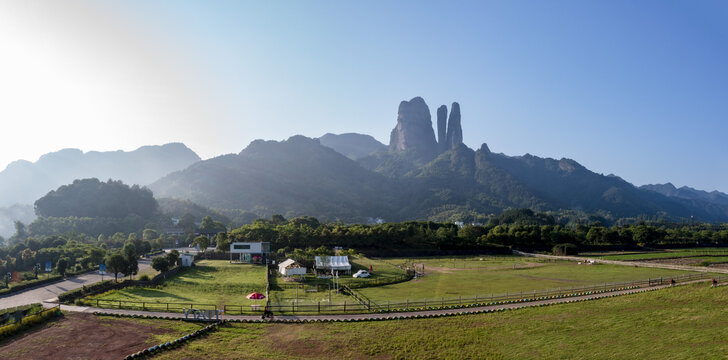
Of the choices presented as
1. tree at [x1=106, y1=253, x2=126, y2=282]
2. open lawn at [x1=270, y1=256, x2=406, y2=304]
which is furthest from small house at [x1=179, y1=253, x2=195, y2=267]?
open lawn at [x1=270, y1=256, x2=406, y2=304]

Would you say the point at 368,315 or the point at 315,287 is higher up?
the point at 368,315

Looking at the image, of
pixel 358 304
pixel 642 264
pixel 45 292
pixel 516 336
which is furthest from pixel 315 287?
pixel 642 264

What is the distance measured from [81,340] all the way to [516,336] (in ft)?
86.8

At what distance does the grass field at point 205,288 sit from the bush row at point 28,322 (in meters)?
7.06

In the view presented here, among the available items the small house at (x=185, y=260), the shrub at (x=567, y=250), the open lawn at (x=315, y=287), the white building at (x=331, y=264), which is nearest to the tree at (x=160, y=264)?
the small house at (x=185, y=260)

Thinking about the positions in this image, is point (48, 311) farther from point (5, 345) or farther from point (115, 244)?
point (115, 244)

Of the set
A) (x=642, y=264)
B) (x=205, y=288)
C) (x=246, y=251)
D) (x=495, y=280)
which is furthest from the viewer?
(x=246, y=251)

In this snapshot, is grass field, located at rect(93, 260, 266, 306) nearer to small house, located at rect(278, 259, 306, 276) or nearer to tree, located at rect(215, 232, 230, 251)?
small house, located at rect(278, 259, 306, 276)

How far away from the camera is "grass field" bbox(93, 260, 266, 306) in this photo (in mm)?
36156

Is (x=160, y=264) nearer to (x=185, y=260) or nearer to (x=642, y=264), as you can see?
(x=185, y=260)

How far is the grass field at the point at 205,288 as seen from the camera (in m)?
36.2

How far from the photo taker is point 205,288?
42.6 m

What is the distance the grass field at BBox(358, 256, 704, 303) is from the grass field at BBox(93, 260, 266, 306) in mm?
13087

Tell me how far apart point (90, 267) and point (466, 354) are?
63.0 meters
